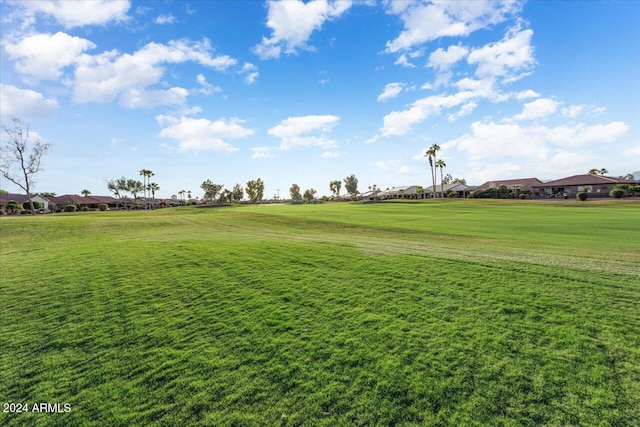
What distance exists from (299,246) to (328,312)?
711 centimetres

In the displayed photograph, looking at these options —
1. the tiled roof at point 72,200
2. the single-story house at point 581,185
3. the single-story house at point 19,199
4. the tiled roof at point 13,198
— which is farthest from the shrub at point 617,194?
the tiled roof at point 13,198

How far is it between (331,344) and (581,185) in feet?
298

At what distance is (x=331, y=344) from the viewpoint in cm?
509

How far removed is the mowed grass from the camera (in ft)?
12.4

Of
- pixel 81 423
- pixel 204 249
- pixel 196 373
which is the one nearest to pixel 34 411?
pixel 81 423

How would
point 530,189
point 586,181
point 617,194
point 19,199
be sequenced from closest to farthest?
point 617,194 < point 586,181 < point 19,199 < point 530,189

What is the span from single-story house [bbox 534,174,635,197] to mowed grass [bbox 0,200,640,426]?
3118 inches

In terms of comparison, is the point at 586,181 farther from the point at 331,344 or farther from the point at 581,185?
the point at 331,344

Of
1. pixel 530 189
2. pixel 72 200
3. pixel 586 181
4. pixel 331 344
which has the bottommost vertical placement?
pixel 331 344

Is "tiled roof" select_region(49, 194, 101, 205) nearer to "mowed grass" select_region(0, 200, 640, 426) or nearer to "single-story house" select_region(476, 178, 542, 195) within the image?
"mowed grass" select_region(0, 200, 640, 426)

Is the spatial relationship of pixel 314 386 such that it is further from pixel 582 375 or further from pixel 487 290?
pixel 487 290

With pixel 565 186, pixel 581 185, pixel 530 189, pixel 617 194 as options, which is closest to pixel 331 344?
pixel 617 194

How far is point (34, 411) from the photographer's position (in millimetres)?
3994

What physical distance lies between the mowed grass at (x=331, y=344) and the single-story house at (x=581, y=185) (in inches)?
3118
